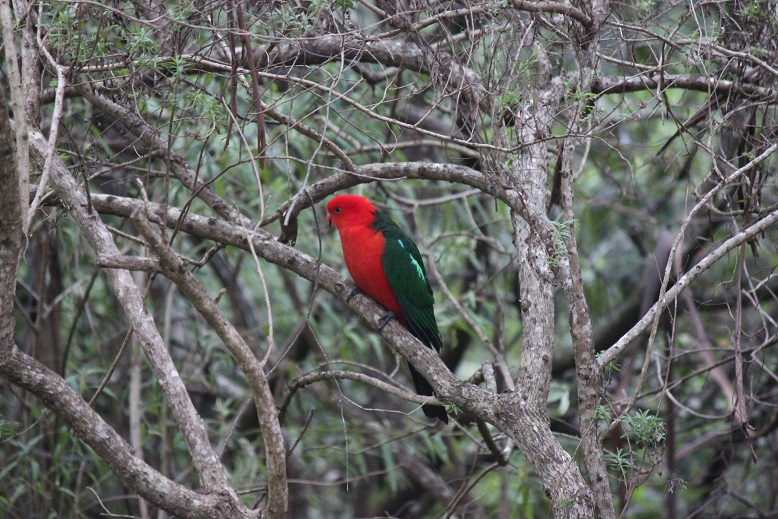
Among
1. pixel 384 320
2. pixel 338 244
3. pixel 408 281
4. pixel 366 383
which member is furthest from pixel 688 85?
pixel 338 244

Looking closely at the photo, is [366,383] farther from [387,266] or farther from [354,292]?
[387,266]

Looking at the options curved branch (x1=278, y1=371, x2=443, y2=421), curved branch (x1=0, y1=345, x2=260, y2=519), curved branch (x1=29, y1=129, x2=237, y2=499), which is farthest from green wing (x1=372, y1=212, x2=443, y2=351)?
curved branch (x1=0, y1=345, x2=260, y2=519)

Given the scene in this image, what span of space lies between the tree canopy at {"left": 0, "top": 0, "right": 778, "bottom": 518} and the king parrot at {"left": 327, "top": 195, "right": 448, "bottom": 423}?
0.65ft

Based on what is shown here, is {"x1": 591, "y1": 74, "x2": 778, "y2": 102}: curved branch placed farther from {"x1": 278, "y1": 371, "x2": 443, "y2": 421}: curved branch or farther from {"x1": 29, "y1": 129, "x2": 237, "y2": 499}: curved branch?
{"x1": 29, "y1": 129, "x2": 237, "y2": 499}: curved branch

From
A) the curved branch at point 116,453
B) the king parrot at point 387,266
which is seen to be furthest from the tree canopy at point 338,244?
the king parrot at point 387,266

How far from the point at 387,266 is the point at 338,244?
1975 millimetres

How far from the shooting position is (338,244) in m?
5.71

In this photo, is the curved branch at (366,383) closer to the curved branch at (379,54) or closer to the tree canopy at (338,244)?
the tree canopy at (338,244)

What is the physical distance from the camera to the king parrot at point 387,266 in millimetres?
3754

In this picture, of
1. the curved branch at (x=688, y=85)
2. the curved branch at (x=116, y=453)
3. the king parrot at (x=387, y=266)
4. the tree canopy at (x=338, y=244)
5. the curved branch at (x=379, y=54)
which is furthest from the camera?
the king parrot at (x=387, y=266)

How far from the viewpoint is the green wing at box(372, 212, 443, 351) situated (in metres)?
3.76

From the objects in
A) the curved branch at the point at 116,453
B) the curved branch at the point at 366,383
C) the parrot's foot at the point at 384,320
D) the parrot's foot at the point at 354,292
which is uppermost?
the parrot's foot at the point at 354,292

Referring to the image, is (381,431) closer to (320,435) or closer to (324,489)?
(320,435)

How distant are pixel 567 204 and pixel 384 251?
4.06 ft
